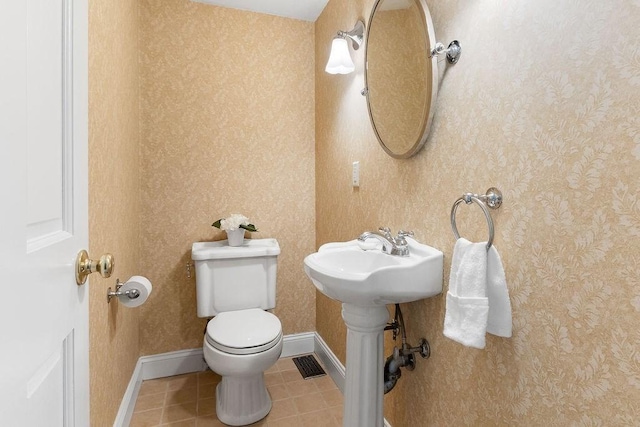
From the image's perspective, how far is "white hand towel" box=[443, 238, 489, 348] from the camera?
0.86 meters

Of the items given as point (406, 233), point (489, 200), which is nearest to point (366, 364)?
point (406, 233)

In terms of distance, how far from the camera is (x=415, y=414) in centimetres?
133

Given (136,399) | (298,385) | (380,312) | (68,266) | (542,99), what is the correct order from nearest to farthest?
(68,266) → (542,99) → (380,312) → (136,399) → (298,385)

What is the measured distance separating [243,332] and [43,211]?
4.16ft

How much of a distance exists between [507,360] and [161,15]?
7.93ft

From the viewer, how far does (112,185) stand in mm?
1386

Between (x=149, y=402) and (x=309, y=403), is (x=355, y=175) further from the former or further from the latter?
(x=149, y=402)

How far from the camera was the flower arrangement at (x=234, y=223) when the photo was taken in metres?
2.06

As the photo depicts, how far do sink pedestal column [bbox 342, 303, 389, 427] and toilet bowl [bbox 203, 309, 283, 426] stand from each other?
50 cm

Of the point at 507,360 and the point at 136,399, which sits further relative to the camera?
the point at 136,399

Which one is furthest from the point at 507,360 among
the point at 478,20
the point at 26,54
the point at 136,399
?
the point at 136,399

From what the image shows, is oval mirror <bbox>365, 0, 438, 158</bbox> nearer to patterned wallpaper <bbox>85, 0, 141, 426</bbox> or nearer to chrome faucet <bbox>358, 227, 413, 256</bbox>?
chrome faucet <bbox>358, 227, 413, 256</bbox>

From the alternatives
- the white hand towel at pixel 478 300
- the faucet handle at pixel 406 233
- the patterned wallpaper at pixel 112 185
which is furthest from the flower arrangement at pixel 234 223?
the white hand towel at pixel 478 300

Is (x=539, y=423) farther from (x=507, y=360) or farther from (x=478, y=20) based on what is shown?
(x=478, y=20)
